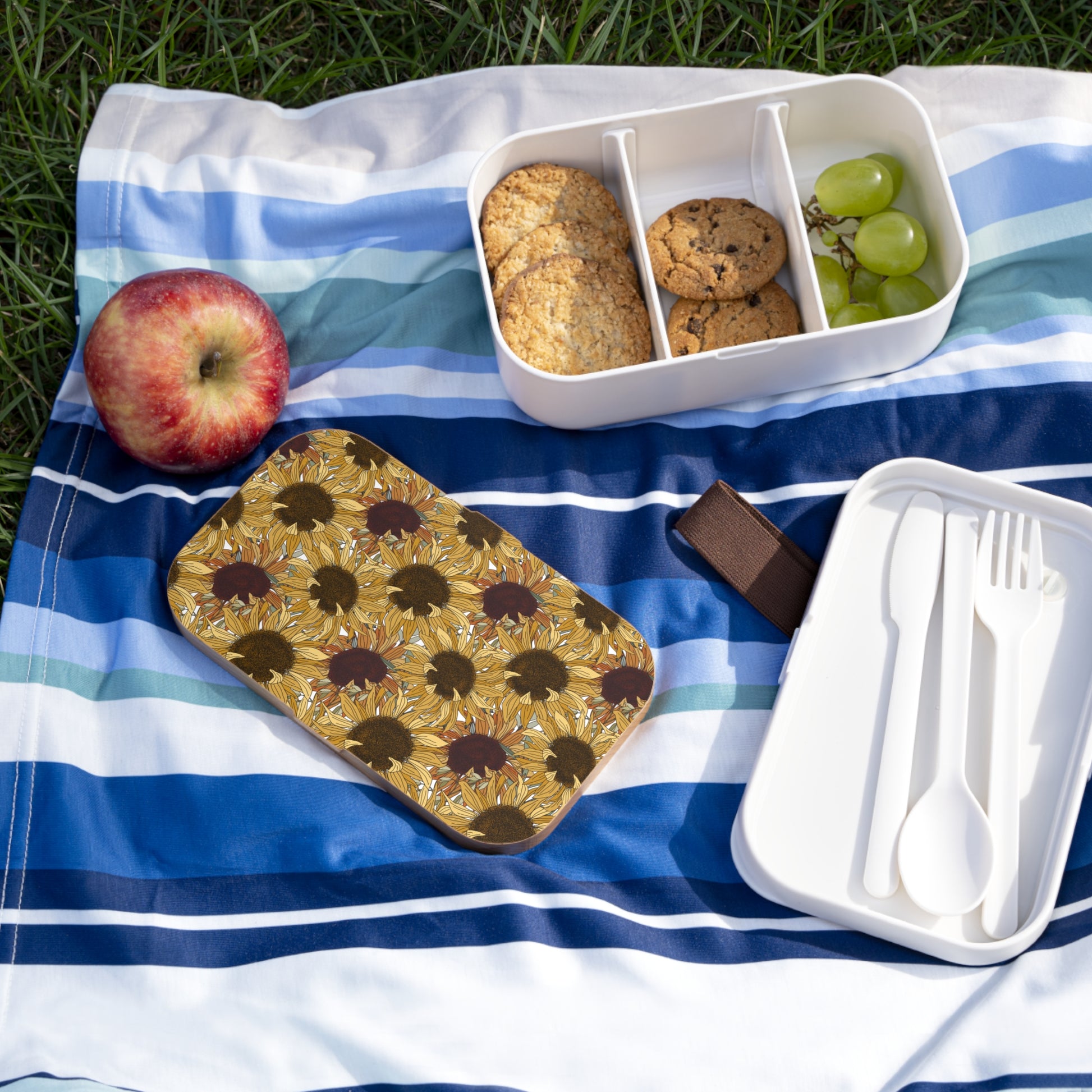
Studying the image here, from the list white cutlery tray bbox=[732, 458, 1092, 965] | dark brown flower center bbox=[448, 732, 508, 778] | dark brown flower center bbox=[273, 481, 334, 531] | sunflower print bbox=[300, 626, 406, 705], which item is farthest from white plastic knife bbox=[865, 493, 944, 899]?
dark brown flower center bbox=[273, 481, 334, 531]

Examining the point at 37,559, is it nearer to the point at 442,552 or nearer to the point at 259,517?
the point at 259,517

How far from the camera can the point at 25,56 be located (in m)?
1.17

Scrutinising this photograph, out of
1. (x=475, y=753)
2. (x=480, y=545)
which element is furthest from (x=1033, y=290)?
(x=475, y=753)

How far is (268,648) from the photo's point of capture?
964mm

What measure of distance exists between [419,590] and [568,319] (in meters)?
0.29

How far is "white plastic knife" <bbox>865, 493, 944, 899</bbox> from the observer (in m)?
0.87

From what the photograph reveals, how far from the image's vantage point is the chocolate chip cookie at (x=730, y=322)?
3.24ft

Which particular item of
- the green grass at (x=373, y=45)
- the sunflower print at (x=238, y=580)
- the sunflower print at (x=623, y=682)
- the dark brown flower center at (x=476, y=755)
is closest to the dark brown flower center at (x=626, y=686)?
the sunflower print at (x=623, y=682)

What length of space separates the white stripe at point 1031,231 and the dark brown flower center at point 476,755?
67cm

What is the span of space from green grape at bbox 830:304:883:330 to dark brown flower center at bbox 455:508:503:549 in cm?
38

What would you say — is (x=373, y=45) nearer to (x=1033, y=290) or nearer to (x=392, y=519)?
(x=392, y=519)

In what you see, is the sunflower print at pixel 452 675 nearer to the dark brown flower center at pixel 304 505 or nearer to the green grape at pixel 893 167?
the dark brown flower center at pixel 304 505

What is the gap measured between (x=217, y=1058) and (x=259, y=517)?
0.47 meters

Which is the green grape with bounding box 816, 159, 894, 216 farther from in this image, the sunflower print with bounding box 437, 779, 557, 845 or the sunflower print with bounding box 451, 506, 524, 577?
the sunflower print with bounding box 437, 779, 557, 845
